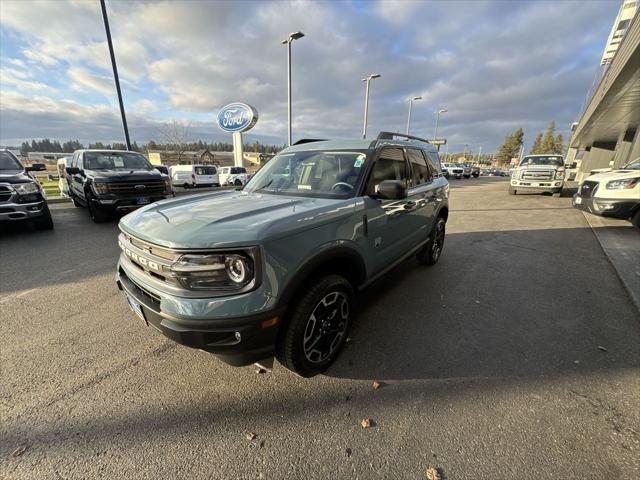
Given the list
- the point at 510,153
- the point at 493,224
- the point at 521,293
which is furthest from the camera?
the point at 510,153

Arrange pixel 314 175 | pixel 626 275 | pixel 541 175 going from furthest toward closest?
pixel 541 175
pixel 626 275
pixel 314 175

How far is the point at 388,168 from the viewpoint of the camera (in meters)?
3.30

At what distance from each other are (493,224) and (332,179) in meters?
7.18

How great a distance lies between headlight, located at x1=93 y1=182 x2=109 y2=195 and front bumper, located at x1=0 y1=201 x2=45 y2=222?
3.53ft

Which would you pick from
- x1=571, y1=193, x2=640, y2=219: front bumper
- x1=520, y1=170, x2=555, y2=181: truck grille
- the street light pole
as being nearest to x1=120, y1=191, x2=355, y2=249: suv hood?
x1=571, y1=193, x2=640, y2=219: front bumper

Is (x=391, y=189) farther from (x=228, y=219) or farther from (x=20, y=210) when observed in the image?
(x=20, y=210)

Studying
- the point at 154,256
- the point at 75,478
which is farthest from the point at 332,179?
the point at 75,478

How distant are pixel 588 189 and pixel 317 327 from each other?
28.1 feet

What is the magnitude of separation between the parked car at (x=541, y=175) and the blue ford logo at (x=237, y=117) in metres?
19.0

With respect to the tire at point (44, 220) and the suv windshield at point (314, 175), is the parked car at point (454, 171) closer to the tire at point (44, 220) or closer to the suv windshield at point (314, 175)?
the suv windshield at point (314, 175)

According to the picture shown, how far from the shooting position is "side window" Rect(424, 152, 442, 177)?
4.72 metres

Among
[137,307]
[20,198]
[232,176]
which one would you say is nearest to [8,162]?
[20,198]

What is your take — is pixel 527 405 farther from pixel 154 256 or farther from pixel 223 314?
pixel 154 256

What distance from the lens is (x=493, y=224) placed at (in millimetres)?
8359
